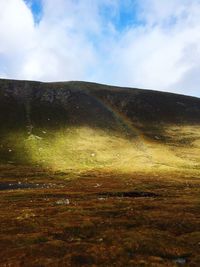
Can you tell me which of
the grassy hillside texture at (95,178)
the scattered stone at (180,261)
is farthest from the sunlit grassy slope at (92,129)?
the scattered stone at (180,261)

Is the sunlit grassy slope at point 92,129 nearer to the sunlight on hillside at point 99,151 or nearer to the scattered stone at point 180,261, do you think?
the sunlight on hillside at point 99,151

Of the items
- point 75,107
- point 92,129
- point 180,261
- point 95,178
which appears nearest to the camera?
point 180,261

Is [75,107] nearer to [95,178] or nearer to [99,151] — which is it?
[99,151]

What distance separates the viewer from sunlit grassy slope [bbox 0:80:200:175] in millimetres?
129625

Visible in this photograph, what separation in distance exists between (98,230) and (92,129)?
119m

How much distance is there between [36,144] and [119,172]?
37.3 m

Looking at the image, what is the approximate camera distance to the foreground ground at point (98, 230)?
30.5 meters

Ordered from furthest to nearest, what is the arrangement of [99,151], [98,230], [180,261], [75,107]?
1. [75,107]
2. [99,151]
3. [98,230]
4. [180,261]

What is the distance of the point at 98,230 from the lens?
3947 cm

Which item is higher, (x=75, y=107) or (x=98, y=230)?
(x=75, y=107)

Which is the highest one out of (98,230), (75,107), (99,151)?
(75,107)

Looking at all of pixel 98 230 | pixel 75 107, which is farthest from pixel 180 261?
pixel 75 107

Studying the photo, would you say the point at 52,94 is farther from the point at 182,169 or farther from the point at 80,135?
the point at 182,169

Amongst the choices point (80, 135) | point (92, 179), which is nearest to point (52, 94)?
point (80, 135)
